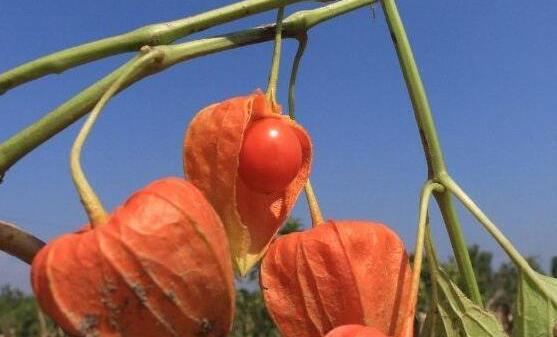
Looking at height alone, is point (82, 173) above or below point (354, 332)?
above

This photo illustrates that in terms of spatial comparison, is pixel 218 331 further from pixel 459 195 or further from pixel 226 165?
pixel 459 195

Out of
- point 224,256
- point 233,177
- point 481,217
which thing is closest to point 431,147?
point 481,217

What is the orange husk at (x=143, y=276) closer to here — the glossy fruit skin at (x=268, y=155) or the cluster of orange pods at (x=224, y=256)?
the cluster of orange pods at (x=224, y=256)

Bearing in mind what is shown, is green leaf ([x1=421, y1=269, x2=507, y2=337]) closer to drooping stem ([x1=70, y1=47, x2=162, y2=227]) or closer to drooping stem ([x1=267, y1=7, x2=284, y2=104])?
drooping stem ([x1=267, y1=7, x2=284, y2=104])

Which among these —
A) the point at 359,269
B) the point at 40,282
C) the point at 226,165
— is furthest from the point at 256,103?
the point at 40,282

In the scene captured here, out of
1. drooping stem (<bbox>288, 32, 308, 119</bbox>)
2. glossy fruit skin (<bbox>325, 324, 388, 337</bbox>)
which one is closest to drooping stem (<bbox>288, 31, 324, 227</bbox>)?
drooping stem (<bbox>288, 32, 308, 119</bbox>)

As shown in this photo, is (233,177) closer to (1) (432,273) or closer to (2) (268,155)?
(2) (268,155)
